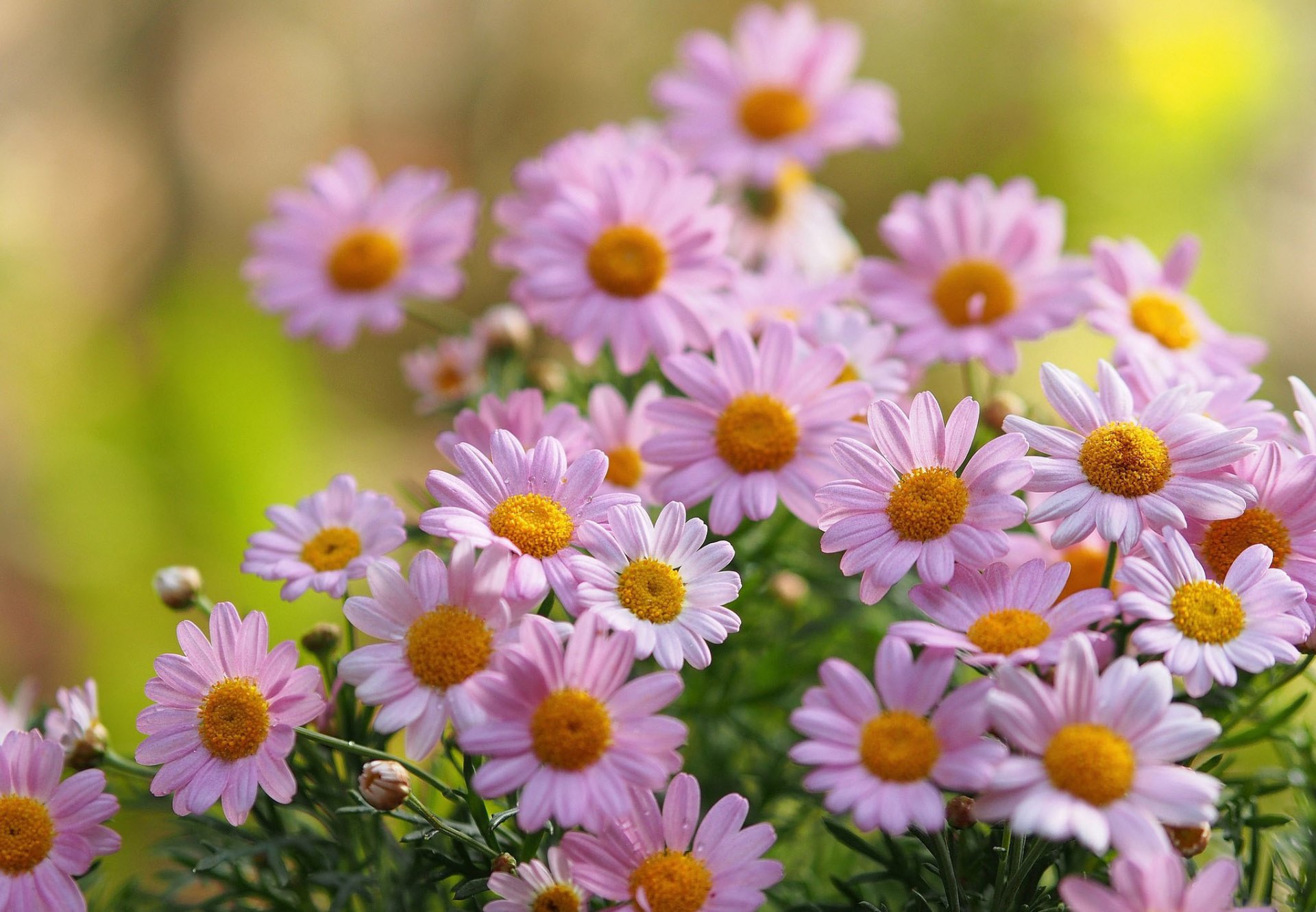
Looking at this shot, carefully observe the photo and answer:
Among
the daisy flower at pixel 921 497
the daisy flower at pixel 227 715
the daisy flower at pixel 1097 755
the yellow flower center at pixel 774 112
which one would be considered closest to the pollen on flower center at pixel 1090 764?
the daisy flower at pixel 1097 755

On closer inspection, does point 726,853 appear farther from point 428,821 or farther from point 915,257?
point 915,257

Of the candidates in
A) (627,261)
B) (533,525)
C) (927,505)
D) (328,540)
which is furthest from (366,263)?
(927,505)

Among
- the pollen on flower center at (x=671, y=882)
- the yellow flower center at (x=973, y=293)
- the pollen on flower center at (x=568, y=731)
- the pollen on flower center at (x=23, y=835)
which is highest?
the yellow flower center at (x=973, y=293)

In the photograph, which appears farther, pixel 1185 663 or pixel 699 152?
pixel 699 152

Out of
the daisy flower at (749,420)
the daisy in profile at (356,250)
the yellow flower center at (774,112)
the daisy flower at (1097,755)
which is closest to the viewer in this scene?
the daisy flower at (1097,755)

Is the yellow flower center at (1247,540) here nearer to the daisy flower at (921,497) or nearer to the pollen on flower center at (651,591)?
the daisy flower at (921,497)

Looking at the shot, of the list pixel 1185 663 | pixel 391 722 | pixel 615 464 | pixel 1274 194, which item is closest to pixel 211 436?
pixel 615 464
